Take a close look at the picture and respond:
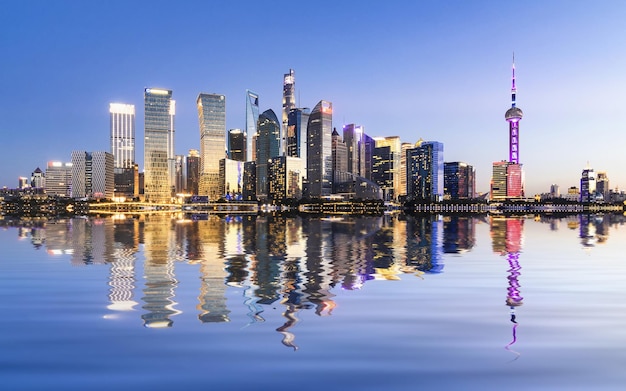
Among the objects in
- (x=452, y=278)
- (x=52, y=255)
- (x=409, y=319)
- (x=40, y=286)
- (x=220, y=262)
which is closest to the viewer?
(x=409, y=319)

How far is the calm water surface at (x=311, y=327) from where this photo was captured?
469 inches

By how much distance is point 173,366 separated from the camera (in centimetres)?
1257

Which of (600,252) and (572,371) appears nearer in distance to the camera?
(572,371)

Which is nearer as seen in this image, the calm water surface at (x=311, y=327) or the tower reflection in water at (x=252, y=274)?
the calm water surface at (x=311, y=327)

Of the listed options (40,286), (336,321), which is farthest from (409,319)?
(40,286)

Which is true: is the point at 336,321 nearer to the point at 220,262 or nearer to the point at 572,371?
the point at 572,371

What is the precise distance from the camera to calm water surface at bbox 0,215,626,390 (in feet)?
39.1

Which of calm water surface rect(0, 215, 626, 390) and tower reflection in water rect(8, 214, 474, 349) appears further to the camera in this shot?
tower reflection in water rect(8, 214, 474, 349)

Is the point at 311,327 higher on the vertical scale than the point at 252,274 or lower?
higher

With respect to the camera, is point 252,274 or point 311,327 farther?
point 252,274

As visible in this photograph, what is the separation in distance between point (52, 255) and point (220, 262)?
1604cm

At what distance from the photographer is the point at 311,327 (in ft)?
53.3

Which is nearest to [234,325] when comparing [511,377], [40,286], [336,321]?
[336,321]

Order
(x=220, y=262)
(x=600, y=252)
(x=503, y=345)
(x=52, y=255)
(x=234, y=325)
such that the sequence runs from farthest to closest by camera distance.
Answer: (x=600, y=252), (x=52, y=255), (x=220, y=262), (x=234, y=325), (x=503, y=345)
